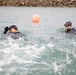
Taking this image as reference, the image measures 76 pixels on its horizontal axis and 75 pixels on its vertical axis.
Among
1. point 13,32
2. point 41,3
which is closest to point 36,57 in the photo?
point 13,32

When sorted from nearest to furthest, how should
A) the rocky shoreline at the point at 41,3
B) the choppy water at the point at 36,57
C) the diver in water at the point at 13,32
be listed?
1. the choppy water at the point at 36,57
2. the diver in water at the point at 13,32
3. the rocky shoreline at the point at 41,3

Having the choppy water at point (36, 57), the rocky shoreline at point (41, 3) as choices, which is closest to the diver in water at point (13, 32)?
the choppy water at point (36, 57)

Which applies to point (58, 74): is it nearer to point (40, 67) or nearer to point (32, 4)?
point (40, 67)

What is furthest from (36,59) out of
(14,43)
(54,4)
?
(54,4)

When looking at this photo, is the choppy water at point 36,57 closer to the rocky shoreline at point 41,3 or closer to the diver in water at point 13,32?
the diver in water at point 13,32

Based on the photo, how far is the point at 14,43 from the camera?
16.1 m

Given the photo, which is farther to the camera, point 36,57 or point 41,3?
point 41,3

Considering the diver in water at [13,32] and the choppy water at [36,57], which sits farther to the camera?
the diver in water at [13,32]

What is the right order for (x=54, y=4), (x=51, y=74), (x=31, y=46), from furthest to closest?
(x=54, y=4), (x=31, y=46), (x=51, y=74)

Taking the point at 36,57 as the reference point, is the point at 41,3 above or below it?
below

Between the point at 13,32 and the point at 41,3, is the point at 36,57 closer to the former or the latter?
the point at 13,32

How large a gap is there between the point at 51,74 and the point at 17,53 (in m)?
3.35

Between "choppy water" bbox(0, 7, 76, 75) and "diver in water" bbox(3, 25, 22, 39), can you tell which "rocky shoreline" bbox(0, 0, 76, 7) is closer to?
"diver in water" bbox(3, 25, 22, 39)

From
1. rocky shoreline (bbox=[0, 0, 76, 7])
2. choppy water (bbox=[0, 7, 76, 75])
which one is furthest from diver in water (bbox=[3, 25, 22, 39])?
rocky shoreline (bbox=[0, 0, 76, 7])
